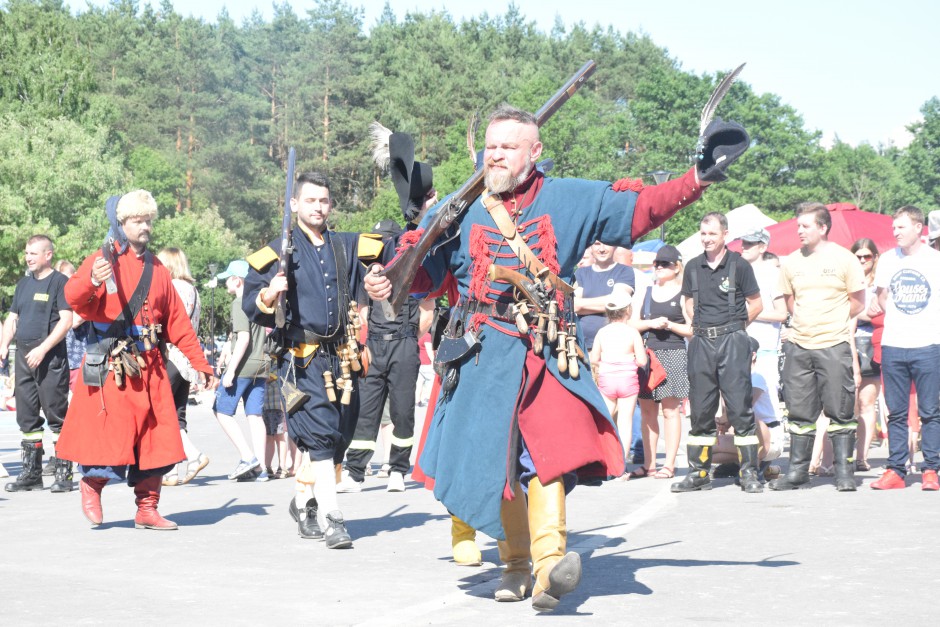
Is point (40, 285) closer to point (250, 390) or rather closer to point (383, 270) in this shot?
point (250, 390)

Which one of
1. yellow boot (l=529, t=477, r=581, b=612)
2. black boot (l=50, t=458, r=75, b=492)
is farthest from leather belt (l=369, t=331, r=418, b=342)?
yellow boot (l=529, t=477, r=581, b=612)

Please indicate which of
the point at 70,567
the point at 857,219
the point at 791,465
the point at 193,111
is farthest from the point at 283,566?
the point at 193,111

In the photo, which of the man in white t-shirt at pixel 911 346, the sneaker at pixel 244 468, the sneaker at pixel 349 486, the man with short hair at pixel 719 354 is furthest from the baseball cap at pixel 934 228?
the sneaker at pixel 244 468

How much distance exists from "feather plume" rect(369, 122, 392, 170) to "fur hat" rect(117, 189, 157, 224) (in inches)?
88.9

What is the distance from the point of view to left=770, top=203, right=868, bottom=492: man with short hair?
36.5ft

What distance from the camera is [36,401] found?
12391 millimetres

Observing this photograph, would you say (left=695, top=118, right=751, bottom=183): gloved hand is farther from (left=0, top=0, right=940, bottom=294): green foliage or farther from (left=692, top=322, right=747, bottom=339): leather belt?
(left=0, top=0, right=940, bottom=294): green foliage

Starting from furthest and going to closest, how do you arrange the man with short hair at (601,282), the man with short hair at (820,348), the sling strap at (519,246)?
the man with short hair at (601,282), the man with short hair at (820,348), the sling strap at (519,246)

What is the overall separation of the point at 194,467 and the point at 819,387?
5749mm

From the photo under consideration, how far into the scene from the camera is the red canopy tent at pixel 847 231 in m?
21.2

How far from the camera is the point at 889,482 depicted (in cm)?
1100

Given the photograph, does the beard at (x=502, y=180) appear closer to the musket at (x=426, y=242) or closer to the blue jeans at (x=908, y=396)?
the musket at (x=426, y=242)

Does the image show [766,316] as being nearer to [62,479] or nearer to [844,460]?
[844,460]

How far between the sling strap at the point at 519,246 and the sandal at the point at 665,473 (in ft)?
20.3
